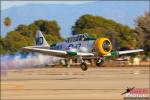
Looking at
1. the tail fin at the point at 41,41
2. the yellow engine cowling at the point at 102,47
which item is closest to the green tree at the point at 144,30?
the tail fin at the point at 41,41

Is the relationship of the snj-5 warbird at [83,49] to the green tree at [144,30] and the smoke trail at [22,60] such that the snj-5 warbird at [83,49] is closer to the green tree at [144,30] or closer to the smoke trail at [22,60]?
the smoke trail at [22,60]

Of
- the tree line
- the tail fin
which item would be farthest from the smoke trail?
the tree line

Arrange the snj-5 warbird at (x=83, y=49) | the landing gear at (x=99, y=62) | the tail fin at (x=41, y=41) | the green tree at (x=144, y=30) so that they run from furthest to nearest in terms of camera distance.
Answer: the green tree at (x=144, y=30)
the tail fin at (x=41, y=41)
the snj-5 warbird at (x=83, y=49)
the landing gear at (x=99, y=62)

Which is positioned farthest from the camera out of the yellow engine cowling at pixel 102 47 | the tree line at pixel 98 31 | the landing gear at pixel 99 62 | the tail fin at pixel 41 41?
the tree line at pixel 98 31

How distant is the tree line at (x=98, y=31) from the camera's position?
3652 inches

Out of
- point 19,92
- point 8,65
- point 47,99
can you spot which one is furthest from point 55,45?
point 47,99

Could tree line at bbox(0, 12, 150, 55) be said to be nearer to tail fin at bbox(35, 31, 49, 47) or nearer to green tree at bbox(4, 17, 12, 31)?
green tree at bbox(4, 17, 12, 31)

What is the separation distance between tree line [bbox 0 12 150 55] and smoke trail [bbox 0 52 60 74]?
33869mm

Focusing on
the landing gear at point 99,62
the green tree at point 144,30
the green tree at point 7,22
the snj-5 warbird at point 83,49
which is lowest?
the landing gear at point 99,62

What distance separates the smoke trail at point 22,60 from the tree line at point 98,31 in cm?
3387

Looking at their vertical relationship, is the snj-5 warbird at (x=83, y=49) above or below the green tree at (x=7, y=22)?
below

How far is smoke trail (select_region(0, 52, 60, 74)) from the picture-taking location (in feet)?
117

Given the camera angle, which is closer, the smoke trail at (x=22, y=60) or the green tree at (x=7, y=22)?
the smoke trail at (x=22, y=60)

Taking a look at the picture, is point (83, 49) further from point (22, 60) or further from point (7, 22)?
point (7, 22)
